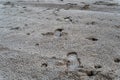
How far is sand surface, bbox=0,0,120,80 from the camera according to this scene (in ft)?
7.07

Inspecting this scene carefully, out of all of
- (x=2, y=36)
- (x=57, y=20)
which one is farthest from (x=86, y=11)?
(x=2, y=36)

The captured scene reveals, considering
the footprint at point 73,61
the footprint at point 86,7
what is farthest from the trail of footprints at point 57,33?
the footprint at point 86,7

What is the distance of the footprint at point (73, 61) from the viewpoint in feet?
7.25

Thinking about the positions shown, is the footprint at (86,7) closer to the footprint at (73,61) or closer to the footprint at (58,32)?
the footprint at (58,32)

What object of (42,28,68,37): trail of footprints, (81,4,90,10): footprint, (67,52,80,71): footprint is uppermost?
(81,4,90,10): footprint

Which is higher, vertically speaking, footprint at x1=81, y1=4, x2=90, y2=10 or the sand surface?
footprint at x1=81, y1=4, x2=90, y2=10

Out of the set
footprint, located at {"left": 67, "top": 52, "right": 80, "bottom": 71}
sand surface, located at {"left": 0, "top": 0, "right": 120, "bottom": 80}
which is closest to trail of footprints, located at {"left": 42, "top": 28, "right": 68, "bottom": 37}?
sand surface, located at {"left": 0, "top": 0, "right": 120, "bottom": 80}

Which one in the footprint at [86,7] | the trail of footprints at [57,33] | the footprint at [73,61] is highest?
the footprint at [86,7]

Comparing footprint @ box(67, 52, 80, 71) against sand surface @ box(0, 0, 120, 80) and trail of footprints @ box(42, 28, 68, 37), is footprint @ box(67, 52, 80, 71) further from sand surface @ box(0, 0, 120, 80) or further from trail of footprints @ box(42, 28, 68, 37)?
trail of footprints @ box(42, 28, 68, 37)

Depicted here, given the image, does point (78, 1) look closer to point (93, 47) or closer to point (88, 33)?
point (88, 33)

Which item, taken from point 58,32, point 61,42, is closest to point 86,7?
point 58,32

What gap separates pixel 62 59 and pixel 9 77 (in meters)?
0.68

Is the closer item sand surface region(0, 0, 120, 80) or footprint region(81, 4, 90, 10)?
sand surface region(0, 0, 120, 80)

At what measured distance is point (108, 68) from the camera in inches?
85.0
